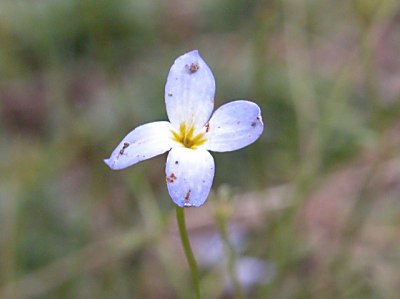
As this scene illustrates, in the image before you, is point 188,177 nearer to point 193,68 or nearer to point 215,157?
point 193,68

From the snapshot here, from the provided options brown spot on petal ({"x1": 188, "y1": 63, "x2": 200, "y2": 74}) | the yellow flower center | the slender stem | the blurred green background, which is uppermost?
brown spot on petal ({"x1": 188, "y1": 63, "x2": 200, "y2": 74})

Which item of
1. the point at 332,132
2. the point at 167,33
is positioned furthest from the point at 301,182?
the point at 167,33

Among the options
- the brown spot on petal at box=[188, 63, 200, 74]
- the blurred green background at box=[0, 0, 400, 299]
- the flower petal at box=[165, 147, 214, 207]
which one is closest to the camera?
the flower petal at box=[165, 147, 214, 207]

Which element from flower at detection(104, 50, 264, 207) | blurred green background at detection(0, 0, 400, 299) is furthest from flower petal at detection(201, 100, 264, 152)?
blurred green background at detection(0, 0, 400, 299)

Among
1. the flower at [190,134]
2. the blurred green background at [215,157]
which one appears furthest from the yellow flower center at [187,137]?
the blurred green background at [215,157]

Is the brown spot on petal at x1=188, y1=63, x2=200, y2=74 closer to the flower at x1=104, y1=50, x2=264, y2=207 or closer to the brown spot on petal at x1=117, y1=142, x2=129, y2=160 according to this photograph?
the flower at x1=104, y1=50, x2=264, y2=207

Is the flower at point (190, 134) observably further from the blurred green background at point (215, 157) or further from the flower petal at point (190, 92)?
the blurred green background at point (215, 157)

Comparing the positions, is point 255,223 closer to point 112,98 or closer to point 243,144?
point 112,98
